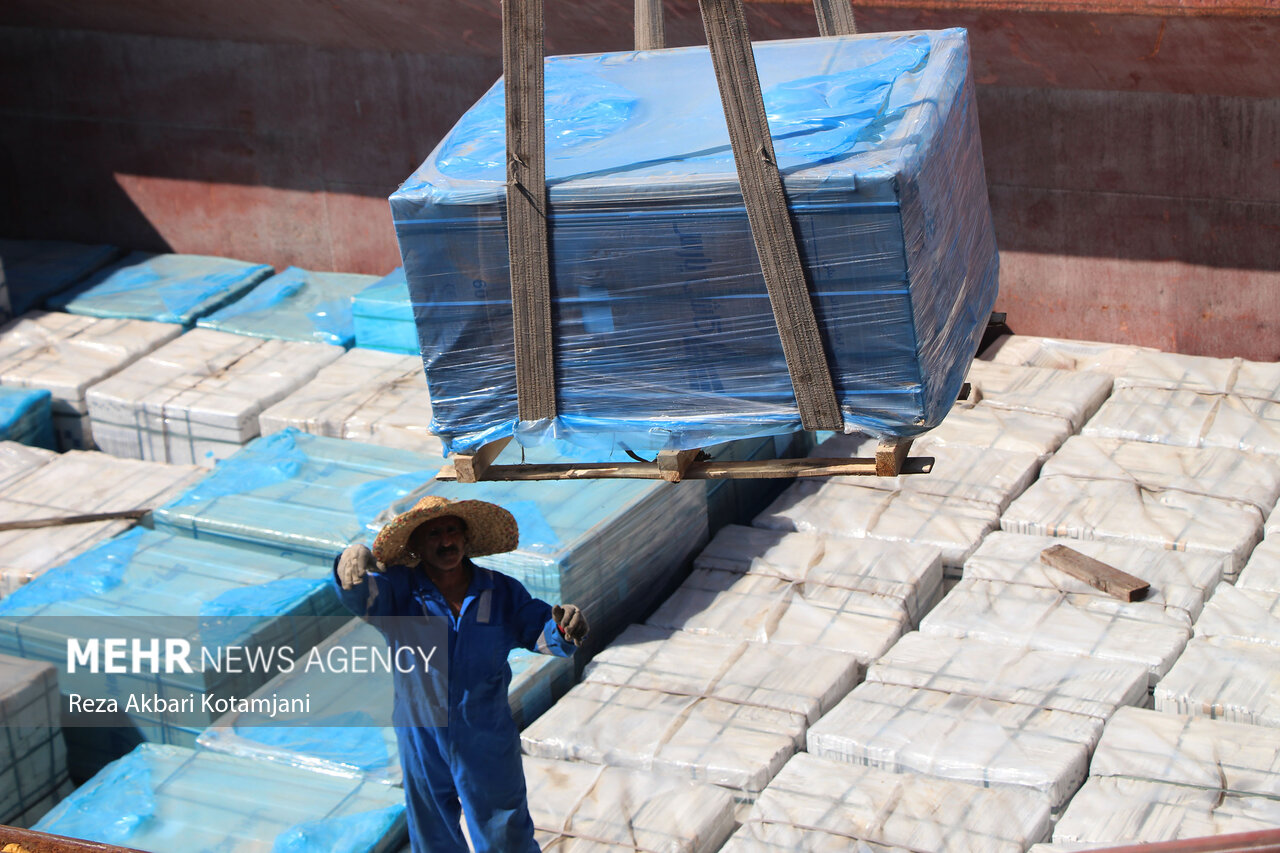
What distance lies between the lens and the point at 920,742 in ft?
19.8

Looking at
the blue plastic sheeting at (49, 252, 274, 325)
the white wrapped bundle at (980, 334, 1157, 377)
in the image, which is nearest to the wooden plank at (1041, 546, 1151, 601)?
the white wrapped bundle at (980, 334, 1157, 377)

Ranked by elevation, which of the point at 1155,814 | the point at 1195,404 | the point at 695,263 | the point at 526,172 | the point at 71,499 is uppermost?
the point at 526,172

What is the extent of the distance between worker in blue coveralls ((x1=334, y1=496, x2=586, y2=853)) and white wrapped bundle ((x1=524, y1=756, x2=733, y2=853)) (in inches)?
13.9

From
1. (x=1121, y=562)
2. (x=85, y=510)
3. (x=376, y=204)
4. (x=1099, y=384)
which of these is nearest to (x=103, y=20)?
(x=376, y=204)

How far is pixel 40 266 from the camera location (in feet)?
37.8

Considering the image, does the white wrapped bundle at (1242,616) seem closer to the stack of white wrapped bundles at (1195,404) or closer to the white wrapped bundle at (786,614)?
the white wrapped bundle at (786,614)

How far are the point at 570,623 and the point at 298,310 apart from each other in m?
6.19

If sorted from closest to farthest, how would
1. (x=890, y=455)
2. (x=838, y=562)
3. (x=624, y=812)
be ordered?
1. (x=890, y=455)
2. (x=624, y=812)
3. (x=838, y=562)

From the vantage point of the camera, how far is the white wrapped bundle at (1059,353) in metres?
Result: 9.49

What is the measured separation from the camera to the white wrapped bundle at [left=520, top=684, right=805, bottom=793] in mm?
6055

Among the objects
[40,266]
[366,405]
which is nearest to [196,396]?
[366,405]

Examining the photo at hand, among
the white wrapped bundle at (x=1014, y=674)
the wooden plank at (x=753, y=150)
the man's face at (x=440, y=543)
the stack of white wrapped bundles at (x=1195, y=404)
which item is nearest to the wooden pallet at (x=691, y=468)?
the man's face at (x=440, y=543)

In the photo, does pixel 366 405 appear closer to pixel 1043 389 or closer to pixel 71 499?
pixel 71 499

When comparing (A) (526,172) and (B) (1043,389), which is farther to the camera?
(B) (1043,389)
